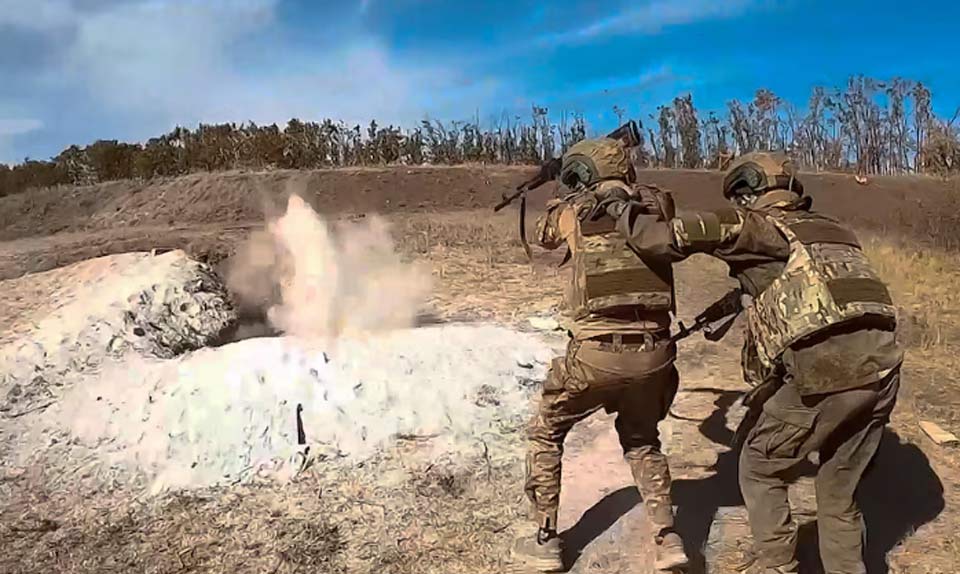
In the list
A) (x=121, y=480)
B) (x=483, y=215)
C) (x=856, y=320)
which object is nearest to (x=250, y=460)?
(x=121, y=480)

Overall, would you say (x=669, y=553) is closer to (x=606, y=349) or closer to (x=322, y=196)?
(x=606, y=349)

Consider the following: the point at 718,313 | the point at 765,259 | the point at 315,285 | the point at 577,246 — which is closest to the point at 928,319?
the point at 718,313

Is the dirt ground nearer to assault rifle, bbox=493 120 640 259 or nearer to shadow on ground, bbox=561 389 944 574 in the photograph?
shadow on ground, bbox=561 389 944 574

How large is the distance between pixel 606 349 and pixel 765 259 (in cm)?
85

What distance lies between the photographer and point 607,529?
5434 millimetres

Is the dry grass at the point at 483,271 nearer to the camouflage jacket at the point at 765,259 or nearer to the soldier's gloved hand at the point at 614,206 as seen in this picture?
the soldier's gloved hand at the point at 614,206

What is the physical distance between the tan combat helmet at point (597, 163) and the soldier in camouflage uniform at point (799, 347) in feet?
1.05

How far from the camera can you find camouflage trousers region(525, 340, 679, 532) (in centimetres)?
445

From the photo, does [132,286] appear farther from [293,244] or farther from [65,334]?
[293,244]

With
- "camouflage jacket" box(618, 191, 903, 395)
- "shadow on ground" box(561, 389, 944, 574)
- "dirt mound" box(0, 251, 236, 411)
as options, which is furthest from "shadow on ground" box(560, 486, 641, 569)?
"dirt mound" box(0, 251, 236, 411)

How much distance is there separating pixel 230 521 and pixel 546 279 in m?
6.24

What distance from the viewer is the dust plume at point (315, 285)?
27.4 ft

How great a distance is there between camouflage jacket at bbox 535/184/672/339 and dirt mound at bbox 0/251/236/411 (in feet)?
13.3

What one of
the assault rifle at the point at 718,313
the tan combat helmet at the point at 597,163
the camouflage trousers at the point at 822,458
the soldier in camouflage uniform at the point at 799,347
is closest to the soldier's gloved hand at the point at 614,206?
the soldier in camouflage uniform at the point at 799,347
